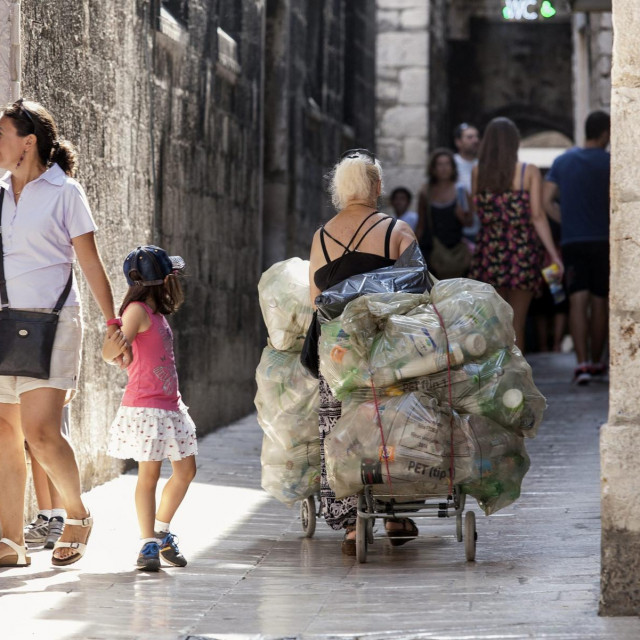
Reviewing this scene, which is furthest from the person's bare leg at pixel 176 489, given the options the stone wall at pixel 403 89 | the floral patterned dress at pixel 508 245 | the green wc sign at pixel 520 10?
the green wc sign at pixel 520 10

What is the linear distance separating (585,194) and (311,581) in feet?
23.8

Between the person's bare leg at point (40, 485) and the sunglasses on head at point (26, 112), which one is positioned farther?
the person's bare leg at point (40, 485)

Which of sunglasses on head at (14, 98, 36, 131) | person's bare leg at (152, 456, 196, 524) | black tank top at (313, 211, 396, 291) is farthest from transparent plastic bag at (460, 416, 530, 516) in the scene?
sunglasses on head at (14, 98, 36, 131)

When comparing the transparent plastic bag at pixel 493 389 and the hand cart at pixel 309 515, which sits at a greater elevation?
the transparent plastic bag at pixel 493 389

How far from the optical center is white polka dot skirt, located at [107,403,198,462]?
5863 millimetres

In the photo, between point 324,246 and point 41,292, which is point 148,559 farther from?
point 324,246

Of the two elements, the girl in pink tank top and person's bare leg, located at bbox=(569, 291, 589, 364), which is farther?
person's bare leg, located at bbox=(569, 291, 589, 364)

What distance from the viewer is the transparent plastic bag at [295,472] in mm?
6625

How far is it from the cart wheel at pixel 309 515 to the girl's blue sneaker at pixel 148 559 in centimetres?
105

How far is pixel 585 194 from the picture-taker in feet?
39.9

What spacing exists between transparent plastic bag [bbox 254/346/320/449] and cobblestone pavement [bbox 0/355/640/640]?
0.47 metres

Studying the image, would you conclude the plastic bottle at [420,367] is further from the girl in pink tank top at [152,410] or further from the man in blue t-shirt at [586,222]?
the man in blue t-shirt at [586,222]

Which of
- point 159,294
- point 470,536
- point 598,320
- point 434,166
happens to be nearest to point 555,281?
point 598,320

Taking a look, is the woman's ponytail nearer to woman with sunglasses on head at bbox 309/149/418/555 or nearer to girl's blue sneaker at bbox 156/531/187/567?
woman with sunglasses on head at bbox 309/149/418/555
